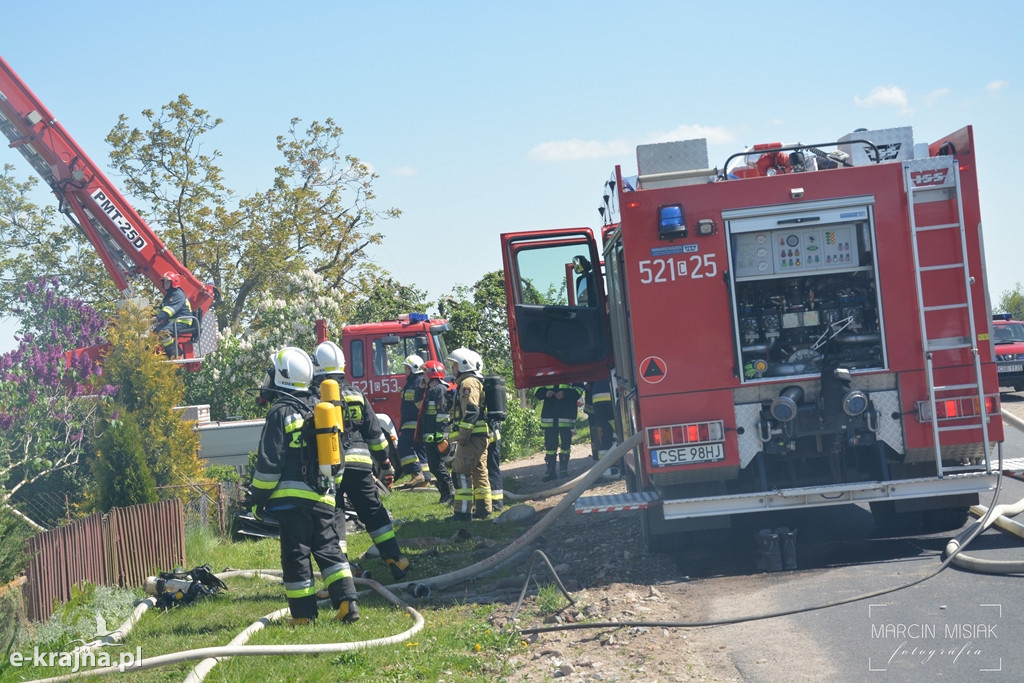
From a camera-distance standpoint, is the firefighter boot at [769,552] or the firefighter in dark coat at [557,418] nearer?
the firefighter boot at [769,552]

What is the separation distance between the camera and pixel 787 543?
724 centimetres

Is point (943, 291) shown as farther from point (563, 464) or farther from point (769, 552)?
point (563, 464)

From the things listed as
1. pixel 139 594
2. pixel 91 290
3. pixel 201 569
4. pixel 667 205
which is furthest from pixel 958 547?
pixel 91 290

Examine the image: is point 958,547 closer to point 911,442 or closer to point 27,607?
→ point 911,442

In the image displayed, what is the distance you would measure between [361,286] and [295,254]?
2.56 m

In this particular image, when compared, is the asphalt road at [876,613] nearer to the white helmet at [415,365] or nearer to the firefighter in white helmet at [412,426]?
the firefighter in white helmet at [412,426]

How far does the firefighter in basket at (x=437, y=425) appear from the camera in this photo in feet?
39.7

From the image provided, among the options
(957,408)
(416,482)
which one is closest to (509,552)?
(957,408)

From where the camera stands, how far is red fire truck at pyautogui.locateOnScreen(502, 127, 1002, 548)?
7141mm

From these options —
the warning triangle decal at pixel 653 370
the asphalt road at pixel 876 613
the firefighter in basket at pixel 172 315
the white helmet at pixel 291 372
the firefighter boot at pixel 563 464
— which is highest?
the firefighter in basket at pixel 172 315

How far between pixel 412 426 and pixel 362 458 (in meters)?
5.82

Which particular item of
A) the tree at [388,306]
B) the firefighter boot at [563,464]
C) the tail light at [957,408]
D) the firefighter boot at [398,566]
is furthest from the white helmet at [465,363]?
the tree at [388,306]

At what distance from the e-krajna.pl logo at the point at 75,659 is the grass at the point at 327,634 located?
0.07m

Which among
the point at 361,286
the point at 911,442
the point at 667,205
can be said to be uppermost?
the point at 361,286
